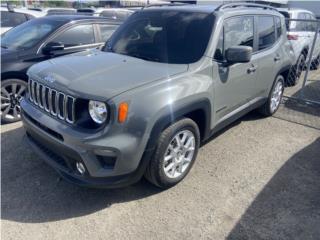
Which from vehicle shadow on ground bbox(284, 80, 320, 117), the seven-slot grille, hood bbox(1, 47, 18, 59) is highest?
hood bbox(1, 47, 18, 59)

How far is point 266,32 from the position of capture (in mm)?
4883

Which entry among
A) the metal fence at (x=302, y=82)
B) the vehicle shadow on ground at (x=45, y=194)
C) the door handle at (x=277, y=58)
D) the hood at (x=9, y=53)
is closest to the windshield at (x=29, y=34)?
the hood at (x=9, y=53)

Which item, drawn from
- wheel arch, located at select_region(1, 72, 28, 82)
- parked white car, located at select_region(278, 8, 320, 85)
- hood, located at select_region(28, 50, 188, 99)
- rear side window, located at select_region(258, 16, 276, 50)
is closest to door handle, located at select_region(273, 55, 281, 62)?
rear side window, located at select_region(258, 16, 276, 50)

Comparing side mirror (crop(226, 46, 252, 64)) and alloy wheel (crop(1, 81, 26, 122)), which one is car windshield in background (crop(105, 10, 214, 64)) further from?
alloy wheel (crop(1, 81, 26, 122))

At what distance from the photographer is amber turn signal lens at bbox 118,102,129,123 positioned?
2.73 metres

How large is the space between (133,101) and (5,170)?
2.06 m

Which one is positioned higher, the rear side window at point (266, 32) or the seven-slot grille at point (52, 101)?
the rear side window at point (266, 32)

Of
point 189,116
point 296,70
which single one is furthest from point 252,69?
point 296,70

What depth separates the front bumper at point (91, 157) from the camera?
2756 millimetres

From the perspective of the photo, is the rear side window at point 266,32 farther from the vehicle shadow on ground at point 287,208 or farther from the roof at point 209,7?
the vehicle shadow on ground at point 287,208

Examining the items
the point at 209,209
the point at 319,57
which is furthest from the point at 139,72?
the point at 319,57

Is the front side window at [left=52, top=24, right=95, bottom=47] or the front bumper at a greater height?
the front side window at [left=52, top=24, right=95, bottom=47]

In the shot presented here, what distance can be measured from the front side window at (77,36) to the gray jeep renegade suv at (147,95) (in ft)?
5.01

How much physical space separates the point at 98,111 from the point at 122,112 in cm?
24
